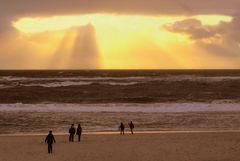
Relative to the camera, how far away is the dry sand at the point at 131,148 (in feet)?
57.2

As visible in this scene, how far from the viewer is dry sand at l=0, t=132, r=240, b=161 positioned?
1744 cm

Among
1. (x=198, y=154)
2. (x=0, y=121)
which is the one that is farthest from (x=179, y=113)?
(x=198, y=154)

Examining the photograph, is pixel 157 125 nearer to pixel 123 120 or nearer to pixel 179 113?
pixel 123 120

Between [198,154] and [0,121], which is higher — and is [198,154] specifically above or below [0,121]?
below

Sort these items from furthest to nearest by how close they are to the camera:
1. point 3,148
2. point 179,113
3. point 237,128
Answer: point 179,113, point 237,128, point 3,148

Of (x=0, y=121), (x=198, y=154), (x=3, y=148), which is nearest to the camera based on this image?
(x=198, y=154)

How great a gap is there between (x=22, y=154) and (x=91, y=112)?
682 inches

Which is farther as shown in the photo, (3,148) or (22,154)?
(3,148)

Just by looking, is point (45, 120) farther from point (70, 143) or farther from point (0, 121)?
point (70, 143)

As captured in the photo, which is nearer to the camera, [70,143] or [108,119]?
[70,143]

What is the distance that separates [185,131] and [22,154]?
1040 centimetres

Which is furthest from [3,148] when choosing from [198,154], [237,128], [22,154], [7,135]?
[237,128]

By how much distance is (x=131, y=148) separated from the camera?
19359 millimetres

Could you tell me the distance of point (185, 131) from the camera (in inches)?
989
